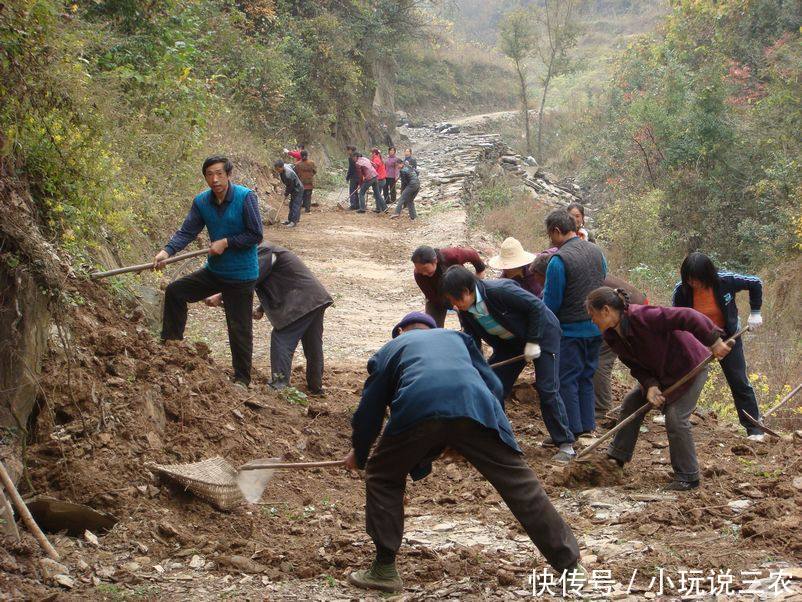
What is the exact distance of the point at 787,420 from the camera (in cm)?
931

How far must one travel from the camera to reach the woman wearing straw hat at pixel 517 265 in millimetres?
7266

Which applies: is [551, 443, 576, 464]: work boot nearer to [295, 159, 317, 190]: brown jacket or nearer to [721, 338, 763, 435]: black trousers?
[721, 338, 763, 435]: black trousers

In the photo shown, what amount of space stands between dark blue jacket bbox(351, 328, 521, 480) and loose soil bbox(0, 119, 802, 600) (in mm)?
740

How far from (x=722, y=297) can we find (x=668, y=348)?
4.05 ft

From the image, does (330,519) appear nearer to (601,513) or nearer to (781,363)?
(601,513)

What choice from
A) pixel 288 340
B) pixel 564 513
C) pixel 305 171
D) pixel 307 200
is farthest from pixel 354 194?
pixel 564 513

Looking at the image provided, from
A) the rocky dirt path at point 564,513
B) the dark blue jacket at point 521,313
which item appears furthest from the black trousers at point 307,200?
the dark blue jacket at point 521,313

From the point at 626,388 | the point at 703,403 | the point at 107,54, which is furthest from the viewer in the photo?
the point at 107,54

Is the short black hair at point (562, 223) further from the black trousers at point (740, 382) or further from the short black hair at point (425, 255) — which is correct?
the black trousers at point (740, 382)

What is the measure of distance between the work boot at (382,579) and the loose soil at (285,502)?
0.20 ft

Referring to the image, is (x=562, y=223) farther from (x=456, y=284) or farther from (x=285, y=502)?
(x=285, y=502)

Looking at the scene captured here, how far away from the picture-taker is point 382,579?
13.8 ft

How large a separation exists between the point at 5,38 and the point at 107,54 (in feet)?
24.9

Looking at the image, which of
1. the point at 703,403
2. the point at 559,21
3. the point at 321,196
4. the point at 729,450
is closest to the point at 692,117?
the point at 321,196
